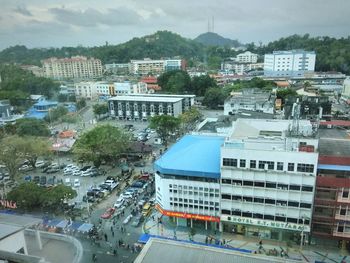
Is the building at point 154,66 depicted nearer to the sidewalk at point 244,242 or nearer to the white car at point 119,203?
the white car at point 119,203

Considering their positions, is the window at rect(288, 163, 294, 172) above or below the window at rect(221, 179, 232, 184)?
→ above

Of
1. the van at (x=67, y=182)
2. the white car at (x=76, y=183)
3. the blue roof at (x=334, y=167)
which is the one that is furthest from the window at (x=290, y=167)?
the van at (x=67, y=182)

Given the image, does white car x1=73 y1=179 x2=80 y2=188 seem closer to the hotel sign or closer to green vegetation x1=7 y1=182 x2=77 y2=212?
green vegetation x1=7 y1=182 x2=77 y2=212

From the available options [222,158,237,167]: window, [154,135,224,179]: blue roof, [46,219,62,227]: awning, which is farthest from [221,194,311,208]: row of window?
[46,219,62,227]: awning

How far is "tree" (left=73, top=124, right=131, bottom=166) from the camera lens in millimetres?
34125

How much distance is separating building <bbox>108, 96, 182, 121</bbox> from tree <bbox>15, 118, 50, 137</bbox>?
664 inches

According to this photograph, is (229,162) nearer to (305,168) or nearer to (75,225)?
(305,168)

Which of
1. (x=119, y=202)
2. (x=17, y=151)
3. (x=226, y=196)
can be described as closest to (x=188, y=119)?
(x=119, y=202)

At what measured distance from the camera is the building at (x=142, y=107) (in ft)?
179

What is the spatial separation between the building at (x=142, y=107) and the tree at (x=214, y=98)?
899cm

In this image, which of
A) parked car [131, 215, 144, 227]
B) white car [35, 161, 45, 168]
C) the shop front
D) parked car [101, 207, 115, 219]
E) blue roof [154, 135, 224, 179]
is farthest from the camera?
white car [35, 161, 45, 168]

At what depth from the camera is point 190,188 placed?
22734mm

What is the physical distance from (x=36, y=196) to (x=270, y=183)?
1882 centimetres

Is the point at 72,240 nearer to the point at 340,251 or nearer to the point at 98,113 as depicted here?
the point at 340,251
